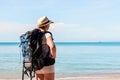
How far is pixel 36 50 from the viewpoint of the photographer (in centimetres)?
557

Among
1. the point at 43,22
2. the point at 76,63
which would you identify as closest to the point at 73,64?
the point at 76,63

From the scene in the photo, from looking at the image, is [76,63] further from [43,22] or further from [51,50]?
[51,50]

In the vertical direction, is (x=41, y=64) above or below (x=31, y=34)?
below

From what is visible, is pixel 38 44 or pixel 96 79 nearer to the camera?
pixel 38 44

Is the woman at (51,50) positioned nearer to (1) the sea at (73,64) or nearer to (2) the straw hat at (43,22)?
(2) the straw hat at (43,22)

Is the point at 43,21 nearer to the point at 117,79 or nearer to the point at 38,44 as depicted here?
the point at 38,44

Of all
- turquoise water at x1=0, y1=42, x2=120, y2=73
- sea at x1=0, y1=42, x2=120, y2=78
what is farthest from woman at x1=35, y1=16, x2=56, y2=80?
turquoise water at x1=0, y1=42, x2=120, y2=73

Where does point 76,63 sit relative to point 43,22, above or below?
below

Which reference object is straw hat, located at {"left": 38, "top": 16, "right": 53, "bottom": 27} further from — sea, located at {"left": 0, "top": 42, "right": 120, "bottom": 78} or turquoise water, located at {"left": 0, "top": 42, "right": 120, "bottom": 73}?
turquoise water, located at {"left": 0, "top": 42, "right": 120, "bottom": 73}

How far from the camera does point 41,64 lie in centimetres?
555

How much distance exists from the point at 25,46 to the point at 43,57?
310mm

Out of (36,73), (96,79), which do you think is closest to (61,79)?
(96,79)

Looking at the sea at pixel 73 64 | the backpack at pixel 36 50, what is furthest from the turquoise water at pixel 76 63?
the backpack at pixel 36 50

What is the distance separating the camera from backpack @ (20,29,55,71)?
5.53 metres
